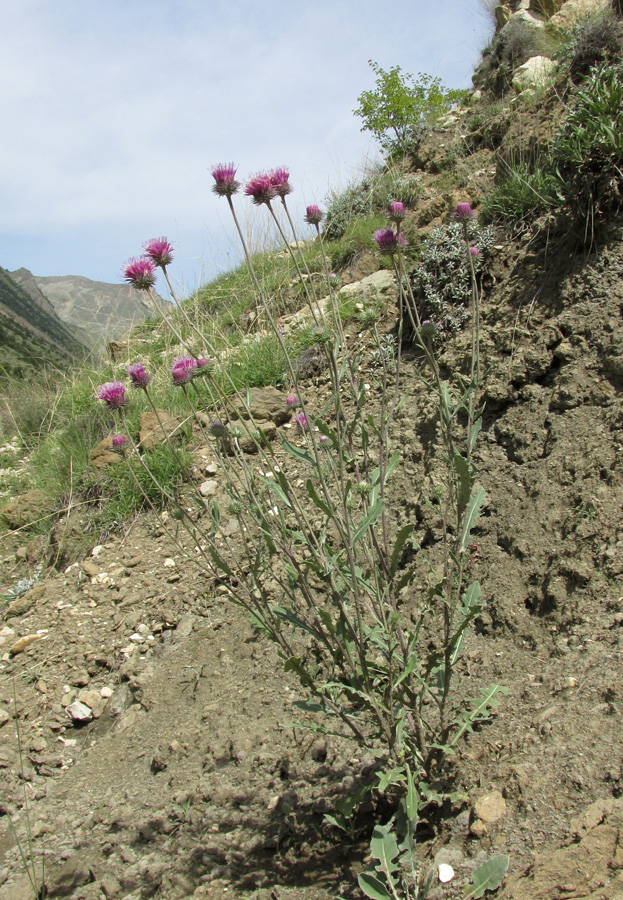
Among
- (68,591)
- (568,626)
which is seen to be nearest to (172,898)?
(568,626)

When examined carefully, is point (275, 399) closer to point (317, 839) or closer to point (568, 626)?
point (568, 626)

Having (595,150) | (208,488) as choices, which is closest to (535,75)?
(595,150)

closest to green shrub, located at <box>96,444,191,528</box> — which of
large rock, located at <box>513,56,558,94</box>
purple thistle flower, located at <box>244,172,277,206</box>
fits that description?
purple thistle flower, located at <box>244,172,277,206</box>

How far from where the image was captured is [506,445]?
11.2 feet

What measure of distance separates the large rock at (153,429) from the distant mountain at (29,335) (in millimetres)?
3591

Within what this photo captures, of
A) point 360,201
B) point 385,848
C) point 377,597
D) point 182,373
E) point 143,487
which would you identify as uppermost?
point 360,201

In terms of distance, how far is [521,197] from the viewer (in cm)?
436

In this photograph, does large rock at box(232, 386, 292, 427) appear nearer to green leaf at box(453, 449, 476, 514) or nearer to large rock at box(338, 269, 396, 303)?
large rock at box(338, 269, 396, 303)

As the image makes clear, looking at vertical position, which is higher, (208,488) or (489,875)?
(208,488)

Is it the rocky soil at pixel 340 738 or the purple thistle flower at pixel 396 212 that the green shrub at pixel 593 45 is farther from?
the purple thistle flower at pixel 396 212

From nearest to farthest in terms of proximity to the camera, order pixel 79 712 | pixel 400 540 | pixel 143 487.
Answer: pixel 400 540, pixel 79 712, pixel 143 487

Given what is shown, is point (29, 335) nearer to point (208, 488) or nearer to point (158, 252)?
point (208, 488)

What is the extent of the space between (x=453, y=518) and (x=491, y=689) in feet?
3.92

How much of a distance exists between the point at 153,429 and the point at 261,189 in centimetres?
304
